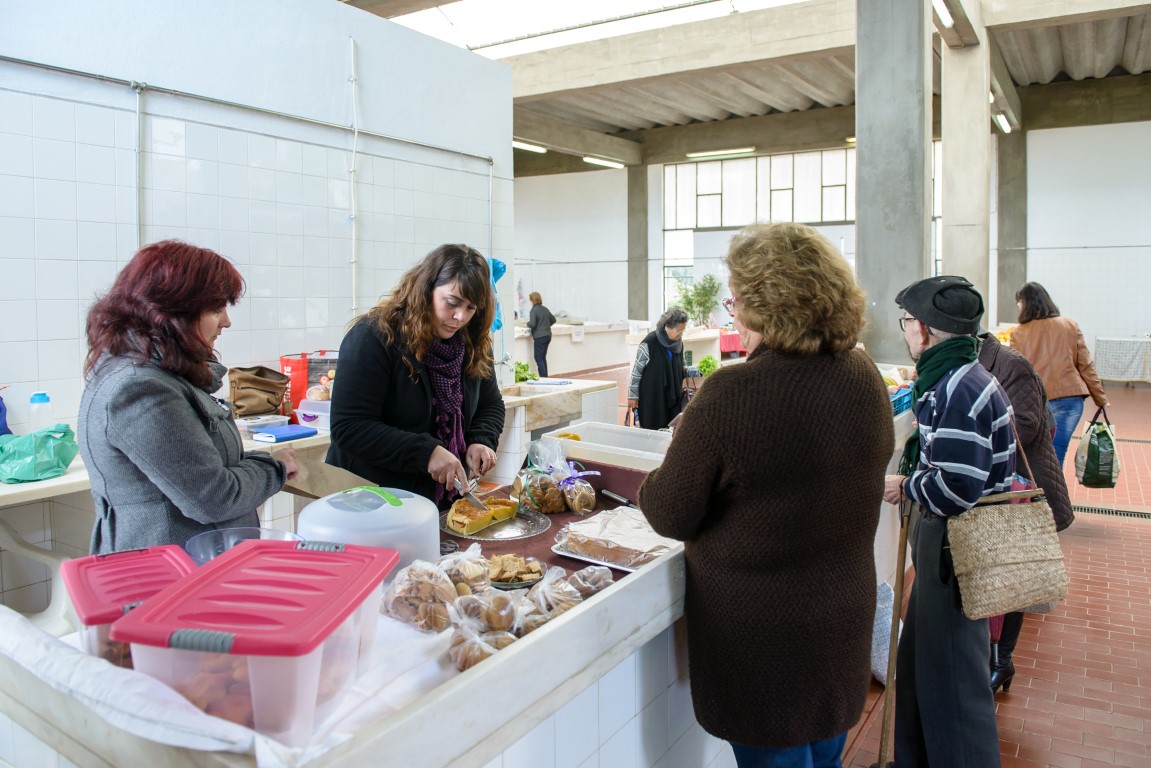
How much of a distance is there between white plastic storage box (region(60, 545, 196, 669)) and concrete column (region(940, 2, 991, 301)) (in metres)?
9.33

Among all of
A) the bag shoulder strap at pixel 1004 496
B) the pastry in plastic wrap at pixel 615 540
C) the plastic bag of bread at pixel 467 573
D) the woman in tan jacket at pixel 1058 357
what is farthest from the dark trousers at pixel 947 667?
the woman in tan jacket at pixel 1058 357

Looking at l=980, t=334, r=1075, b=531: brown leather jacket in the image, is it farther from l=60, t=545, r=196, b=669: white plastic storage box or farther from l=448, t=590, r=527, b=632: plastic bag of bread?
l=60, t=545, r=196, b=669: white plastic storage box

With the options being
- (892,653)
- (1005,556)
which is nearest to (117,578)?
(1005,556)

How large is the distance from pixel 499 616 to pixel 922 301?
179 centimetres

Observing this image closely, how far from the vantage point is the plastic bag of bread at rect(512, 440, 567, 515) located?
240 cm

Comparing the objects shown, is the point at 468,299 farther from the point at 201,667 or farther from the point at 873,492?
the point at 201,667

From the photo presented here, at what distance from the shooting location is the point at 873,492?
1670 mm

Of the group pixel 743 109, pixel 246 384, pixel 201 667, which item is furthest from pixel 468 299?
pixel 743 109

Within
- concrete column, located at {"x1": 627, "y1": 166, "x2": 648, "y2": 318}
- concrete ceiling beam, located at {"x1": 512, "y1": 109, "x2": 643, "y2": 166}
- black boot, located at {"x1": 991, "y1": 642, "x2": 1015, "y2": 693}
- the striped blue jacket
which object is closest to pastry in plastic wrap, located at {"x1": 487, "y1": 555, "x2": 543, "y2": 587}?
the striped blue jacket

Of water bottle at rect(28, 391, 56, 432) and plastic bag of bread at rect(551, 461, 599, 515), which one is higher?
water bottle at rect(28, 391, 56, 432)

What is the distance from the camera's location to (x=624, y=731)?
159 cm

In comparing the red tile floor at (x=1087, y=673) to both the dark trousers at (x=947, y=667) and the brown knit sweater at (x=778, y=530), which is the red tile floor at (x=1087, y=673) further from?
the brown knit sweater at (x=778, y=530)

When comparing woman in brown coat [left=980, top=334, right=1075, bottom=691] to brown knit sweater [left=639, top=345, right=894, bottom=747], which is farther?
woman in brown coat [left=980, top=334, right=1075, bottom=691]

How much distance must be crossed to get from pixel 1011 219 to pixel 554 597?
1659 centimetres
